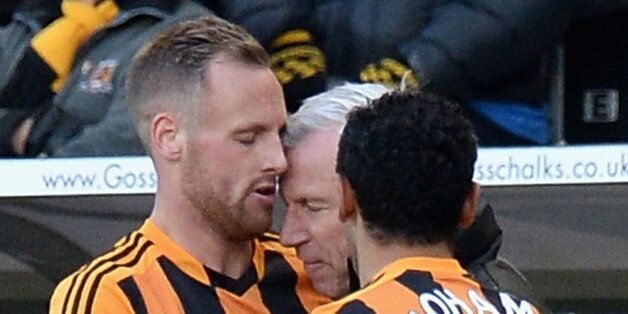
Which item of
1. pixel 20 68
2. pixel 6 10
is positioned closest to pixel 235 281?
pixel 20 68

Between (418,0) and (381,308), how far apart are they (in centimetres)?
184

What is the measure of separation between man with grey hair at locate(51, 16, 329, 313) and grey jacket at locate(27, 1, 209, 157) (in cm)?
137

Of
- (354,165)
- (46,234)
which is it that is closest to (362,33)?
(46,234)

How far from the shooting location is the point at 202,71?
2.54m

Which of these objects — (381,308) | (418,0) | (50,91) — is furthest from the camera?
(50,91)

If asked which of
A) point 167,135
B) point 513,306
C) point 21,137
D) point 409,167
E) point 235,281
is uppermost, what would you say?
point 409,167

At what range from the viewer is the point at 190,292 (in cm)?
255

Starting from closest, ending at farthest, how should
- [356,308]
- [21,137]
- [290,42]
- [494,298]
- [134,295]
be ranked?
[356,308], [494,298], [134,295], [290,42], [21,137]

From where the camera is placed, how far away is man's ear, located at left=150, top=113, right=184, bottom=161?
255 cm

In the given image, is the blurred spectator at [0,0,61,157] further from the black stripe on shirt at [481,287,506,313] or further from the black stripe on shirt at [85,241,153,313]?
the black stripe on shirt at [481,287,506,313]

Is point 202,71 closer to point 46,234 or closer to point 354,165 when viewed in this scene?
point 354,165

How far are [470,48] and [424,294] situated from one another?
172 centimetres

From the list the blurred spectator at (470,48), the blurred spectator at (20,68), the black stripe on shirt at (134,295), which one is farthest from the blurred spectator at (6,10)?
the black stripe on shirt at (134,295)

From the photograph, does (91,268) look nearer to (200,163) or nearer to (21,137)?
(200,163)
